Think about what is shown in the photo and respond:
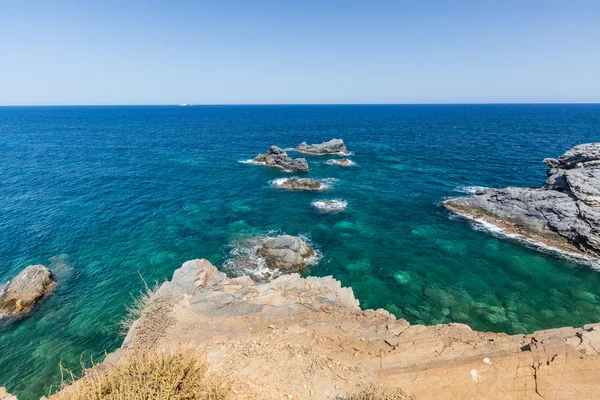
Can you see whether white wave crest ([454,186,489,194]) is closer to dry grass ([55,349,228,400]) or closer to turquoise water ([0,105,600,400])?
turquoise water ([0,105,600,400])

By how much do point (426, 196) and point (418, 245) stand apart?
19643 mm

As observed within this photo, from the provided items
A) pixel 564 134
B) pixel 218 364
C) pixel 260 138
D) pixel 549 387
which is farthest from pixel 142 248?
pixel 564 134

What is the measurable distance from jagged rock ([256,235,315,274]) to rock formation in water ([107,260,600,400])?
10986 millimetres

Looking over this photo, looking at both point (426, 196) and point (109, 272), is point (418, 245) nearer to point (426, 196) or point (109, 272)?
point (426, 196)

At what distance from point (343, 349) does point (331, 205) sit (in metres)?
36.0

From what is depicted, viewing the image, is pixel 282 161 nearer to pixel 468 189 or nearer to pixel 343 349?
pixel 468 189

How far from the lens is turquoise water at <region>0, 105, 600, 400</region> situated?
2767 cm

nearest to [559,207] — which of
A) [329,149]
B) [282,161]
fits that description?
[282,161]

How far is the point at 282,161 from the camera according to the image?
77.0m

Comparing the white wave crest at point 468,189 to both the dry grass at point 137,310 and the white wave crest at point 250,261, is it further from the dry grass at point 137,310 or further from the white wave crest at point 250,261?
the dry grass at point 137,310

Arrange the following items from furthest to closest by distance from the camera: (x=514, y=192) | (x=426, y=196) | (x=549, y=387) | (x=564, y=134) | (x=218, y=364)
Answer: (x=564, y=134) → (x=426, y=196) → (x=514, y=192) → (x=218, y=364) → (x=549, y=387)

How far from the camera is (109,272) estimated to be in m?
34.6

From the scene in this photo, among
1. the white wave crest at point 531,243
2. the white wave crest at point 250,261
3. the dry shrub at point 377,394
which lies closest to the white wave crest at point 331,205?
the white wave crest at point 250,261

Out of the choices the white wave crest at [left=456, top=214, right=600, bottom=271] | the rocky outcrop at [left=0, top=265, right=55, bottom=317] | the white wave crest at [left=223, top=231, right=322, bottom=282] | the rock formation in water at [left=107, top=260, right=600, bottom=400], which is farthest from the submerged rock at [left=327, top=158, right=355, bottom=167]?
the rocky outcrop at [left=0, top=265, right=55, bottom=317]
